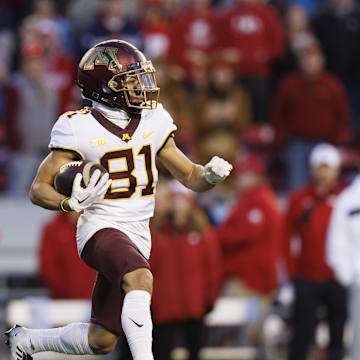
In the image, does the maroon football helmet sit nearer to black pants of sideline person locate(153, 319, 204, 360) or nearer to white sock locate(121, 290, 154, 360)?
white sock locate(121, 290, 154, 360)

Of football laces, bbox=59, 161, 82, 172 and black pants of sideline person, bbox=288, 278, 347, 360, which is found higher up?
football laces, bbox=59, 161, 82, 172

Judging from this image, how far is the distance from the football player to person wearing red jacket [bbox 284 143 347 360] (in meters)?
3.62

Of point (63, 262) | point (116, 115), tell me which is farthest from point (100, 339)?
point (63, 262)

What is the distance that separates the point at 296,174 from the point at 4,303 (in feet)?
10.1

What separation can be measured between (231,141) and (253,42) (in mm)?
1312

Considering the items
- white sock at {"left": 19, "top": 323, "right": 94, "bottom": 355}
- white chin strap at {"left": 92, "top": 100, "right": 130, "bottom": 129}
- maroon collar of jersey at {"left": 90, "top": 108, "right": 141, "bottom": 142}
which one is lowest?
white sock at {"left": 19, "top": 323, "right": 94, "bottom": 355}

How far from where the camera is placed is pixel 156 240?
9320mm

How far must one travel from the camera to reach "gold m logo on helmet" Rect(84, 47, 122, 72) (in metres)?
5.96

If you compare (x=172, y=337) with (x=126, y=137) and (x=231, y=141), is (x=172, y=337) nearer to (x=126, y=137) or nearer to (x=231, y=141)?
(x=231, y=141)

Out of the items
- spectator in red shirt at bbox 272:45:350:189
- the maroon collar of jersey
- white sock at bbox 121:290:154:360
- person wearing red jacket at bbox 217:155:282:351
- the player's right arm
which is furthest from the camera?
spectator in red shirt at bbox 272:45:350:189

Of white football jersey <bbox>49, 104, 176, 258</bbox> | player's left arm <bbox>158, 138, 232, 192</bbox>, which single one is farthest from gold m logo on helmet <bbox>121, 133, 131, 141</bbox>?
player's left arm <bbox>158, 138, 232, 192</bbox>

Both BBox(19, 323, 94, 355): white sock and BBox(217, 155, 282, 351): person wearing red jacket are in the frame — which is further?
BBox(217, 155, 282, 351): person wearing red jacket

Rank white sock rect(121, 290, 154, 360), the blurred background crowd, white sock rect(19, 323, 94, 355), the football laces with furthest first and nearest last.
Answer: the blurred background crowd, white sock rect(19, 323, 94, 355), the football laces, white sock rect(121, 290, 154, 360)

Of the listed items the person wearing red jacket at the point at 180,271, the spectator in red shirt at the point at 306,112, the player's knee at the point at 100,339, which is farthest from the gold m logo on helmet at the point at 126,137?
the spectator in red shirt at the point at 306,112
